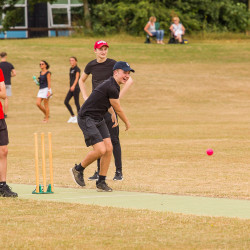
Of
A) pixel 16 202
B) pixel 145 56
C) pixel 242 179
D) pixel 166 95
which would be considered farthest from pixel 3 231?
pixel 145 56

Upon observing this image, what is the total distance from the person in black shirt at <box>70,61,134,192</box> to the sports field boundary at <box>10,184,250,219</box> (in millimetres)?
445

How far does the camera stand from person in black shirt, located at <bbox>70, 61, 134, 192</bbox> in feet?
32.4

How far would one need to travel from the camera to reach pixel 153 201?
30.2 ft

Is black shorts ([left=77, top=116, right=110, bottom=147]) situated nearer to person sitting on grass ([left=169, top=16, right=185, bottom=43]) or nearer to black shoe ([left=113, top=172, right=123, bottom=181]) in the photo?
black shoe ([left=113, top=172, right=123, bottom=181])

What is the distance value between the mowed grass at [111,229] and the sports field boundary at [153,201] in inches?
16.6

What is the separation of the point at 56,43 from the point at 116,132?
32.7m

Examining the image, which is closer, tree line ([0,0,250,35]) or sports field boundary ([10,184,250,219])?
sports field boundary ([10,184,250,219])

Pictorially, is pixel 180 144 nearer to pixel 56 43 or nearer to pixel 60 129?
pixel 60 129

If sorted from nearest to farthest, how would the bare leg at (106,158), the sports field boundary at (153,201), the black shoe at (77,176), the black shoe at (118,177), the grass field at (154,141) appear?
the grass field at (154,141)
the sports field boundary at (153,201)
the bare leg at (106,158)
the black shoe at (77,176)
the black shoe at (118,177)

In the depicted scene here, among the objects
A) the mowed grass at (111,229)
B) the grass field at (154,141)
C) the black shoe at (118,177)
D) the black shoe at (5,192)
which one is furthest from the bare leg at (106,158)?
the mowed grass at (111,229)

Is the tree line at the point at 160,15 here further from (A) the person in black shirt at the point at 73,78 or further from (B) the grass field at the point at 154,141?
(A) the person in black shirt at the point at 73,78

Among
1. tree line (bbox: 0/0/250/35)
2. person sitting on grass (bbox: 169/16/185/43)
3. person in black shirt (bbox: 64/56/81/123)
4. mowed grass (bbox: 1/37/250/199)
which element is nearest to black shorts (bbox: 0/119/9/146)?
mowed grass (bbox: 1/37/250/199)

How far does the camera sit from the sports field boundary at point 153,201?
332 inches

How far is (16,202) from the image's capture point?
9070mm
